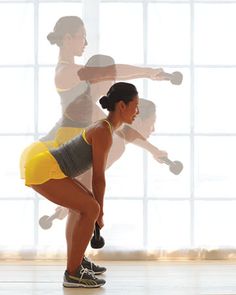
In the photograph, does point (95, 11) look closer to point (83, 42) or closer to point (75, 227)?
point (83, 42)

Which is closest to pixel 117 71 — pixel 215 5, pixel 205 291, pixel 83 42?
pixel 83 42

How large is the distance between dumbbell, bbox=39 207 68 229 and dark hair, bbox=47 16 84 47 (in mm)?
819

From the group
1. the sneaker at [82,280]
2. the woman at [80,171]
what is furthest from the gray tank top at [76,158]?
the sneaker at [82,280]

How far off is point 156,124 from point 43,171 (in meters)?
1.03

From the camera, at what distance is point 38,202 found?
148 inches

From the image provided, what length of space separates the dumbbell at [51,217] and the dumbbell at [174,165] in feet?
1.82

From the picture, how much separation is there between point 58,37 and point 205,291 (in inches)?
60.4

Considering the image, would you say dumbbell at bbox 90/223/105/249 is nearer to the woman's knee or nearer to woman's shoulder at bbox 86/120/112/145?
the woman's knee

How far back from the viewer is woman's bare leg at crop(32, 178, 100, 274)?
9.33 feet

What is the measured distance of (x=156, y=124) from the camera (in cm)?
377

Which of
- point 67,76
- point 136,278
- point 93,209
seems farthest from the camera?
point 67,76

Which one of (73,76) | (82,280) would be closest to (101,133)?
(82,280)

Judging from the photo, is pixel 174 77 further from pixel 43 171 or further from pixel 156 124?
pixel 43 171

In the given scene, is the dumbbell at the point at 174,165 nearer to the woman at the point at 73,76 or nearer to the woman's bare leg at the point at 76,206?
the woman at the point at 73,76
